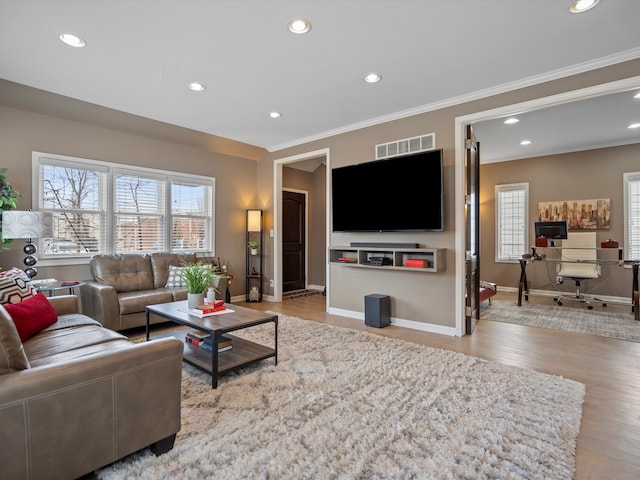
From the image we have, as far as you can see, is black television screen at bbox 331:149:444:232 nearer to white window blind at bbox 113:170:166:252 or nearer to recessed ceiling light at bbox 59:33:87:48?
white window blind at bbox 113:170:166:252

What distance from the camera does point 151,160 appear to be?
4.96 metres

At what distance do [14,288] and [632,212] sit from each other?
8255 millimetres

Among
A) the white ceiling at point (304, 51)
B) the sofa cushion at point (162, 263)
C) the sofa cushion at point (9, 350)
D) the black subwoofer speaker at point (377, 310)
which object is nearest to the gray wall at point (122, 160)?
the white ceiling at point (304, 51)

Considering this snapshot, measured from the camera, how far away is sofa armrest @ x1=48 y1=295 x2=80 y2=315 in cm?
293

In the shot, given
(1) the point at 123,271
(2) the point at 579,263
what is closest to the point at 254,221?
(1) the point at 123,271

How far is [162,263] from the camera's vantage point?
15.3 ft

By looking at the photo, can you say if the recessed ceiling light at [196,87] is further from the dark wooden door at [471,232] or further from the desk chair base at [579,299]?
the desk chair base at [579,299]

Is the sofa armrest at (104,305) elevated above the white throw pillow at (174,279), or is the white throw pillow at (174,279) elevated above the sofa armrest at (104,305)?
the white throw pillow at (174,279)

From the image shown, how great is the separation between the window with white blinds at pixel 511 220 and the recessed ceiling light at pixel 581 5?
5.01 metres

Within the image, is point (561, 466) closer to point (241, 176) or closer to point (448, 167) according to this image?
point (448, 167)

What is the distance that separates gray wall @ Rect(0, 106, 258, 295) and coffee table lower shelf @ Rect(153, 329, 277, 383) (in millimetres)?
2529

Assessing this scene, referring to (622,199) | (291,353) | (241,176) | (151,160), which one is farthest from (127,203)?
(622,199)

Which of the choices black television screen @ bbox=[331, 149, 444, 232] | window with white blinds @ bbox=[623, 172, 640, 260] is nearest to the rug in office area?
window with white blinds @ bbox=[623, 172, 640, 260]

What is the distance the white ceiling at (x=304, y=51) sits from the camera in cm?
234
